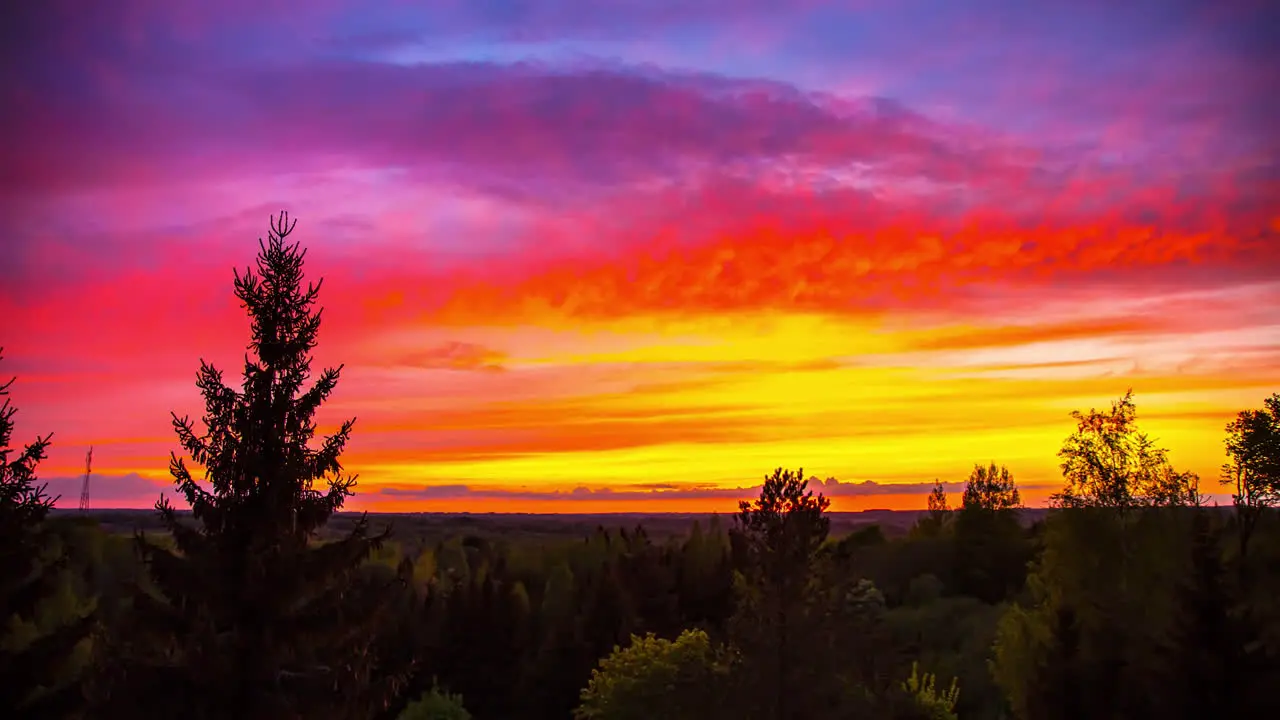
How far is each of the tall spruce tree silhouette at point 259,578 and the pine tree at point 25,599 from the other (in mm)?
2930

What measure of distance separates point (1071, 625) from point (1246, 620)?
27.7ft

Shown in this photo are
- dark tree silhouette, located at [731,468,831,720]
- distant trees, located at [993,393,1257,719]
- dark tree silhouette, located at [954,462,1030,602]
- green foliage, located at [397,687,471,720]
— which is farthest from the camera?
dark tree silhouette, located at [954,462,1030,602]

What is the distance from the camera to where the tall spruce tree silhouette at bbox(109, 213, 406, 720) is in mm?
19891

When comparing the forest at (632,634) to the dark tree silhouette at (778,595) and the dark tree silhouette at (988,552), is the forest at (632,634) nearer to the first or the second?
the dark tree silhouette at (778,595)

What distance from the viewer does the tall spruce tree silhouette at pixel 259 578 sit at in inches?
783

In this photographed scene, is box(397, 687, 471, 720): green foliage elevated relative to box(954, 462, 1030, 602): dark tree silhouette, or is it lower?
lower

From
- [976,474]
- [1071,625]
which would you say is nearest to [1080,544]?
[1071,625]

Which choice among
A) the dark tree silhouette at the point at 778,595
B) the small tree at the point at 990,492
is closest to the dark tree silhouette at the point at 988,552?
the small tree at the point at 990,492

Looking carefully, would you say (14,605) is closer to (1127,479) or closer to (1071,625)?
(1071,625)

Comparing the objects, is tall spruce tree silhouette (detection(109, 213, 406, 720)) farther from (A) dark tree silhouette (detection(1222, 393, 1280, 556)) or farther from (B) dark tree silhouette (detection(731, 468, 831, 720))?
(A) dark tree silhouette (detection(1222, 393, 1280, 556))

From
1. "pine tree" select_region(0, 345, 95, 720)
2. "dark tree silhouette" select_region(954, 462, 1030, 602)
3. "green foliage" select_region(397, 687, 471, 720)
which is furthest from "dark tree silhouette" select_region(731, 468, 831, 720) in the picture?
"dark tree silhouette" select_region(954, 462, 1030, 602)

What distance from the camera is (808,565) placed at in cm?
2409

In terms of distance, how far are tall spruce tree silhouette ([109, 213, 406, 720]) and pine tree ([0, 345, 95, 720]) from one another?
2930 millimetres

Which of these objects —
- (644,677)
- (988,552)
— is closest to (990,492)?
(988,552)
